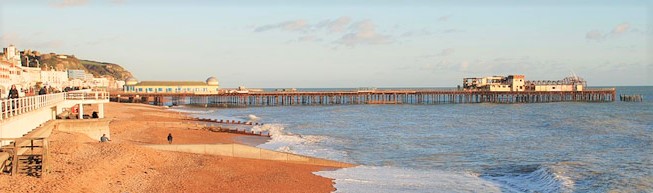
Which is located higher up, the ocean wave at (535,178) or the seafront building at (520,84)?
the seafront building at (520,84)

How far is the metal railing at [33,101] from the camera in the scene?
14.2m

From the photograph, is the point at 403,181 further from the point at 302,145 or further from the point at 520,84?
the point at 520,84

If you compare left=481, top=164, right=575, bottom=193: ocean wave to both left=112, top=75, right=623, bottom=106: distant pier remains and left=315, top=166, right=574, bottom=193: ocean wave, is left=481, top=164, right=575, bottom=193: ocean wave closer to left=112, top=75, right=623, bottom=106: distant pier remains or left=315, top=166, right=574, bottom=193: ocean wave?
left=315, top=166, right=574, bottom=193: ocean wave

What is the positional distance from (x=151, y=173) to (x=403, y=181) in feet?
20.8


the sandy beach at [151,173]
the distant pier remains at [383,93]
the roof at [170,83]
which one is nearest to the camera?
the sandy beach at [151,173]

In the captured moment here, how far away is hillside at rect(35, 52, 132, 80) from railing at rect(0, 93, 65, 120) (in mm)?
102662

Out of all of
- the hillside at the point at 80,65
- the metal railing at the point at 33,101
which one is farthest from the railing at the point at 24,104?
the hillside at the point at 80,65

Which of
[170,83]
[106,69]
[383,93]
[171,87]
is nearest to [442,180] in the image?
[383,93]

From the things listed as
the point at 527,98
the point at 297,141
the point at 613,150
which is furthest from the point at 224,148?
the point at 527,98

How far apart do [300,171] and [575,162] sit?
9.11 meters

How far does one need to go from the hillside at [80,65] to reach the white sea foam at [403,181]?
364ft

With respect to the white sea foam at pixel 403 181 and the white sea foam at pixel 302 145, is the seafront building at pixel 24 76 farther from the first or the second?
the white sea foam at pixel 403 181

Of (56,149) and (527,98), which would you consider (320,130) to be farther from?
(527,98)

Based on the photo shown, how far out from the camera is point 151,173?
1488cm
